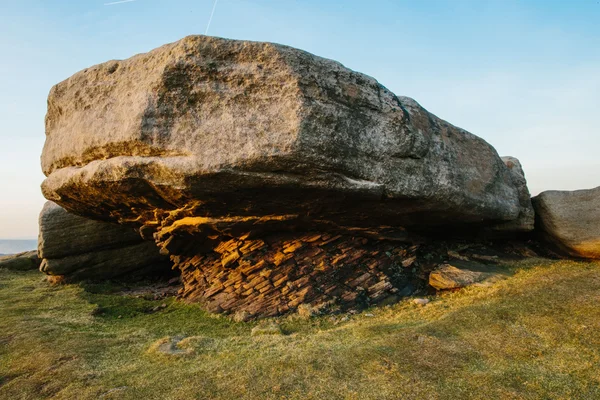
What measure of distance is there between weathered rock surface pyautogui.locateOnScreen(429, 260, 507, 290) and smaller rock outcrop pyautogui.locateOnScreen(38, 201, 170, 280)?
31.7 feet

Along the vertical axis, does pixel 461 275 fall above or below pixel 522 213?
below

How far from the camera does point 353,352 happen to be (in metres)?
6.06

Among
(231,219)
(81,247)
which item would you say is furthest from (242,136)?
(81,247)

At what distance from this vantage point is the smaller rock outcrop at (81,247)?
1342 cm

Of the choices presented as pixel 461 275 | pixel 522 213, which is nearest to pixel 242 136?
pixel 461 275

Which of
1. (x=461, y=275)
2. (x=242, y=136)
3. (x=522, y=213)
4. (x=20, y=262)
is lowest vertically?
(x=461, y=275)

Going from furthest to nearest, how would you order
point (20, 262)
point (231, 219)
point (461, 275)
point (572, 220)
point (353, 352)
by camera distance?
point (20, 262) → point (572, 220) → point (461, 275) → point (231, 219) → point (353, 352)

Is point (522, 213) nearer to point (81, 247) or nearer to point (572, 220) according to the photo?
point (572, 220)

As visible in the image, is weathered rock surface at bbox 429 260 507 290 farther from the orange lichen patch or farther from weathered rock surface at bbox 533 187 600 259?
the orange lichen patch

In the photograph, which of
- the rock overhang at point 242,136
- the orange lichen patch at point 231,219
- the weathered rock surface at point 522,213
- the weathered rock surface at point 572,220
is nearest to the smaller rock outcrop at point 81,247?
the rock overhang at point 242,136

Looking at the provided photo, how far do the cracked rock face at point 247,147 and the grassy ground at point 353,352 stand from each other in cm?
210

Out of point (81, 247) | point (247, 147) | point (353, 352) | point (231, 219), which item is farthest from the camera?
point (81, 247)

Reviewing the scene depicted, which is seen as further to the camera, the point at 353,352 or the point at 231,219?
the point at 231,219

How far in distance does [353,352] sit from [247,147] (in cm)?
354
